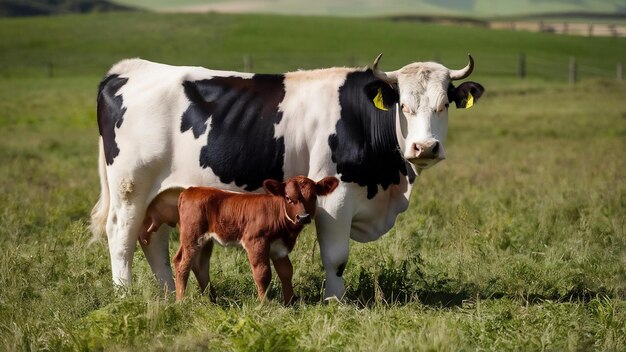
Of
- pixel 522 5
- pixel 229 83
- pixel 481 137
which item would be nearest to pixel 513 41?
pixel 522 5

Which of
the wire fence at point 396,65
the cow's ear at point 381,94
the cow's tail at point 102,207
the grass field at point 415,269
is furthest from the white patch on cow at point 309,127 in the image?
the wire fence at point 396,65

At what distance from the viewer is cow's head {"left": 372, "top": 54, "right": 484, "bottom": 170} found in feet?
23.9

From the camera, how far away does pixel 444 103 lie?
24.7 feet

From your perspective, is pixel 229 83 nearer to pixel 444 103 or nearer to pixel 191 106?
pixel 191 106

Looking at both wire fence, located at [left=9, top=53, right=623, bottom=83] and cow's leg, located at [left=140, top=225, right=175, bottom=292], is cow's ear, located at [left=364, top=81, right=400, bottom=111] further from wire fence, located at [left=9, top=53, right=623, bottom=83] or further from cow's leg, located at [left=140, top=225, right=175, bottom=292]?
wire fence, located at [left=9, top=53, right=623, bottom=83]

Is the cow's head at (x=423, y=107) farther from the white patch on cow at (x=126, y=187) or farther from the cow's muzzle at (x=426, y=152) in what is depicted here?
the white patch on cow at (x=126, y=187)

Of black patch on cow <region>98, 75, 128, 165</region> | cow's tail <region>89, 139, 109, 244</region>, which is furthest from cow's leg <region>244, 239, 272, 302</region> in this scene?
cow's tail <region>89, 139, 109, 244</region>

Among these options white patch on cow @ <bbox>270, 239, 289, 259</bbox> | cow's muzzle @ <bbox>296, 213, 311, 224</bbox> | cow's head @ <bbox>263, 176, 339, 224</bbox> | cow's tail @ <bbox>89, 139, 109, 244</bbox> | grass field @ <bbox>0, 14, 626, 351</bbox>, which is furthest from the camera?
cow's tail @ <bbox>89, 139, 109, 244</bbox>

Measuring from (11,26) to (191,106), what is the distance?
62837mm

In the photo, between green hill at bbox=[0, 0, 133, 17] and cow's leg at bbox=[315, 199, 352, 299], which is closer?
cow's leg at bbox=[315, 199, 352, 299]

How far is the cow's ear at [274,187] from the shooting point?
23.7 feet

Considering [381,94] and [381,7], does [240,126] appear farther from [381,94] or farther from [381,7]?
[381,7]

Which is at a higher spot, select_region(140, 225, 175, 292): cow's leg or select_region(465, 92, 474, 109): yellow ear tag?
select_region(465, 92, 474, 109): yellow ear tag

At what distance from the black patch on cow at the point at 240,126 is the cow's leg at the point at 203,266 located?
1.96 ft
